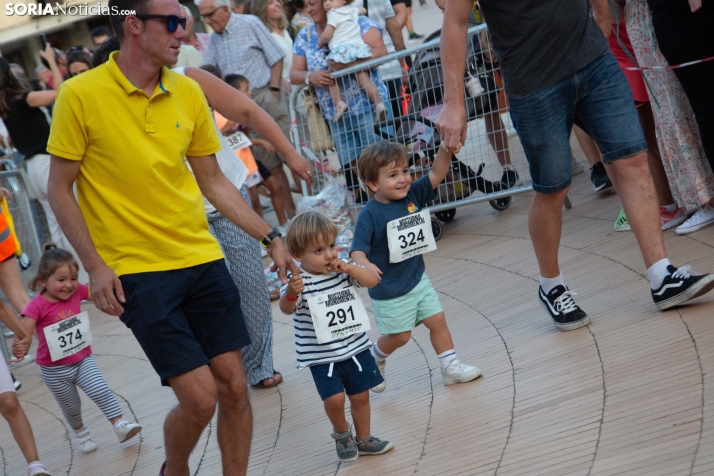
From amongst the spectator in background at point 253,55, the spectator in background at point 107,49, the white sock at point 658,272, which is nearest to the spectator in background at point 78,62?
the spectator in background at point 253,55

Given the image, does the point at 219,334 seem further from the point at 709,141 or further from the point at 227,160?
the point at 709,141

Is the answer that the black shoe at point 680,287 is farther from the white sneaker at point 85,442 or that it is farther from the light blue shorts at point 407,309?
the white sneaker at point 85,442

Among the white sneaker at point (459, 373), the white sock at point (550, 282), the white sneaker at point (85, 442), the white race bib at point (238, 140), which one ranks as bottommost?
the white sneaker at point (85, 442)

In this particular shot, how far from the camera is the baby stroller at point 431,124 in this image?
27.3 feet

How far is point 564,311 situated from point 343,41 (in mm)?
4521

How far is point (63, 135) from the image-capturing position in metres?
3.74

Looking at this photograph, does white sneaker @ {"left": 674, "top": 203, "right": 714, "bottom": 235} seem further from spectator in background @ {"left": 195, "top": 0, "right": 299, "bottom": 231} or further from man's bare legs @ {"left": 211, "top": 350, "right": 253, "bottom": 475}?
spectator in background @ {"left": 195, "top": 0, "right": 299, "bottom": 231}

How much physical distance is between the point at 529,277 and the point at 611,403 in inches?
98.3

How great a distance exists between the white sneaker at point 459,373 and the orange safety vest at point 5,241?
4.06 m

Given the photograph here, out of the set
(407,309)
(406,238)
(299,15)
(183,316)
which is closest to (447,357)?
(407,309)

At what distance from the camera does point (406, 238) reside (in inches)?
196

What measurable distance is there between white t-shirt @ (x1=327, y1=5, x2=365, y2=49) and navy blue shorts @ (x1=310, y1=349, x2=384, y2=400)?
494 cm

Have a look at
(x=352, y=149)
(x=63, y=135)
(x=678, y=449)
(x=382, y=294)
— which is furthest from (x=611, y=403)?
(x=352, y=149)

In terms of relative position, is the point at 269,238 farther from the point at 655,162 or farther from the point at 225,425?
the point at 655,162
